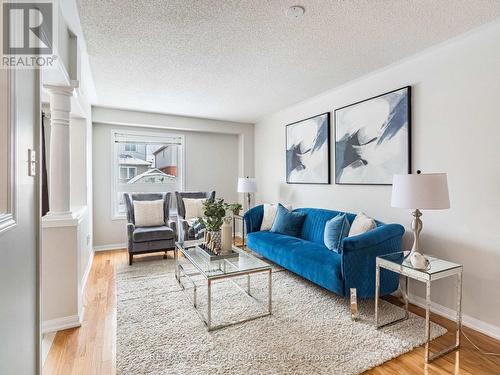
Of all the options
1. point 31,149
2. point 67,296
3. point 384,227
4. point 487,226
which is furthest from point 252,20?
point 67,296

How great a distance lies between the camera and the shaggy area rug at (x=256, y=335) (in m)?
1.79

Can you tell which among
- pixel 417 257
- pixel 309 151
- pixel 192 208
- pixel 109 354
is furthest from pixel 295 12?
pixel 192 208

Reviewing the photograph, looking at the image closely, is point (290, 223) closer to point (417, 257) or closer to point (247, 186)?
point (247, 186)

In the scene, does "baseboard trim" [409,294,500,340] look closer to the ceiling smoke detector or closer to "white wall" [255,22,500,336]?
"white wall" [255,22,500,336]

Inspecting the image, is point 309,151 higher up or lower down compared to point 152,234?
higher up

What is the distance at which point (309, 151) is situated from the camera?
13.4 ft

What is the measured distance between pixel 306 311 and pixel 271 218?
179cm

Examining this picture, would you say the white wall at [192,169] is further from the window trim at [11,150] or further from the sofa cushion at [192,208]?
the window trim at [11,150]

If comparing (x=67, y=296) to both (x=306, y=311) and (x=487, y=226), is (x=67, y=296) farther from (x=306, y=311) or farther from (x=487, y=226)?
(x=487, y=226)

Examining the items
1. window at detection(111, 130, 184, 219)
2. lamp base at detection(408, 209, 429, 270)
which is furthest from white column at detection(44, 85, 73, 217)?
lamp base at detection(408, 209, 429, 270)

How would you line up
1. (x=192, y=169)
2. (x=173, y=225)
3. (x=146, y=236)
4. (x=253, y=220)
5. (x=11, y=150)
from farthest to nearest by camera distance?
(x=192, y=169)
(x=173, y=225)
(x=253, y=220)
(x=146, y=236)
(x=11, y=150)

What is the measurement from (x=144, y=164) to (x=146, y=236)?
5.52 ft

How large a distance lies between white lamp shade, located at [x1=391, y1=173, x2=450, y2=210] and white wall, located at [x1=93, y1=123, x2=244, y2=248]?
13.4 feet

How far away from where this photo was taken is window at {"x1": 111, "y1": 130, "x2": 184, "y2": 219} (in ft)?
15.9
